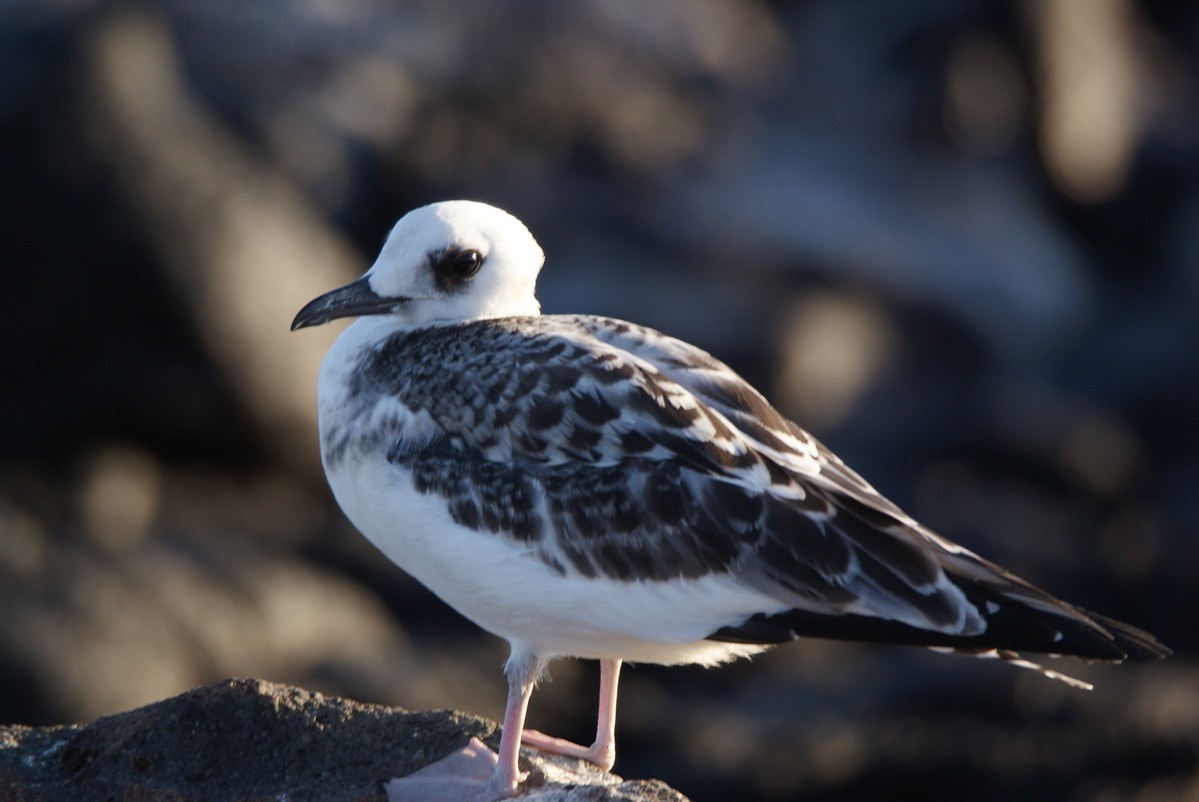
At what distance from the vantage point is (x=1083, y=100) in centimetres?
2152

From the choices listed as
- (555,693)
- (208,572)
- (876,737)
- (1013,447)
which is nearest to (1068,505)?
(1013,447)

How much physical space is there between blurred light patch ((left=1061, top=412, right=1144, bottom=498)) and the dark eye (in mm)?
10913

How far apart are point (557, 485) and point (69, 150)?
9.24 meters

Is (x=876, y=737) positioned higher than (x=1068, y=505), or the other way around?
(x=1068, y=505)

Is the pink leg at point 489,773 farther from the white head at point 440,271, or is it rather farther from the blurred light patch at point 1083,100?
the blurred light patch at point 1083,100

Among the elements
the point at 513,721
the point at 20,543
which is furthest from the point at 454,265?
the point at 20,543

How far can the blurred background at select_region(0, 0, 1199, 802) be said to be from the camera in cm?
1306

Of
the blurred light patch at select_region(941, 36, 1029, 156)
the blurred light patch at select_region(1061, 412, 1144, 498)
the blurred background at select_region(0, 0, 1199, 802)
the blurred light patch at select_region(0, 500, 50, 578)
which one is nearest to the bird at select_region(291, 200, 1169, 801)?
the blurred background at select_region(0, 0, 1199, 802)

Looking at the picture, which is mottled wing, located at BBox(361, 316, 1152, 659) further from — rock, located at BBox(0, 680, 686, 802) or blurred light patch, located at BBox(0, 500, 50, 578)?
blurred light patch, located at BBox(0, 500, 50, 578)

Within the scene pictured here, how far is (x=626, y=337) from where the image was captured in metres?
7.51

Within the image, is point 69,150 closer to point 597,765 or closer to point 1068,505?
point 597,765

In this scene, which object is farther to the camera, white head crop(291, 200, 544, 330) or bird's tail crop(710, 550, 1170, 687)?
white head crop(291, 200, 544, 330)

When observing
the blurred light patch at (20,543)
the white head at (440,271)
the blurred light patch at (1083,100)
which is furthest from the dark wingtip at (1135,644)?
the blurred light patch at (1083,100)

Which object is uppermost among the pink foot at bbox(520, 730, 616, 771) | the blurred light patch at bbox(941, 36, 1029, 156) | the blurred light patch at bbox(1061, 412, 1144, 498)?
the blurred light patch at bbox(941, 36, 1029, 156)
